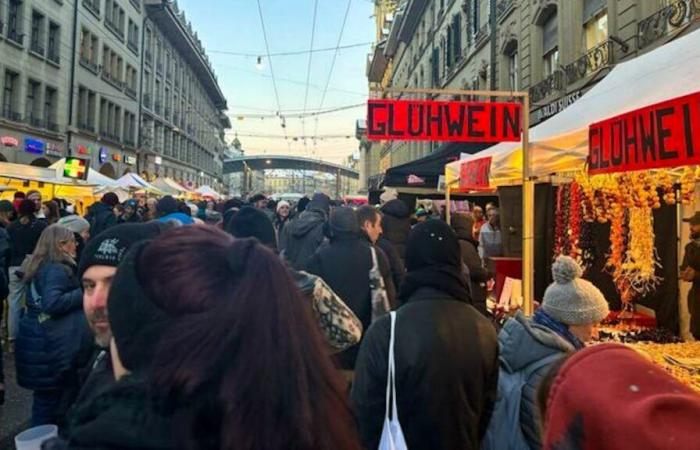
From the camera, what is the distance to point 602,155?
11.8 ft

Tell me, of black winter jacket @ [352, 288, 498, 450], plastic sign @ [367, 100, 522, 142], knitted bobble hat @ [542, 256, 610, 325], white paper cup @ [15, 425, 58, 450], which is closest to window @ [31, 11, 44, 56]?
plastic sign @ [367, 100, 522, 142]

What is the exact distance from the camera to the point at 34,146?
24031 mm

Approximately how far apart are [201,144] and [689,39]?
64.3m

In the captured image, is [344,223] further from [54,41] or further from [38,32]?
[54,41]

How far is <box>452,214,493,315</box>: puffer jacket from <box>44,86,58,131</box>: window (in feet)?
87.5

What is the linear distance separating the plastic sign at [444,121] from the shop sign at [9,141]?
2219 cm

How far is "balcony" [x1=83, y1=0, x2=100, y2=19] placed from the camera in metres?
29.2

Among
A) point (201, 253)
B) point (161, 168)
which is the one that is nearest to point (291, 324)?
point (201, 253)

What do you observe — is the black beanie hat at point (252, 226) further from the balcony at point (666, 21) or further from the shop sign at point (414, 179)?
the shop sign at point (414, 179)

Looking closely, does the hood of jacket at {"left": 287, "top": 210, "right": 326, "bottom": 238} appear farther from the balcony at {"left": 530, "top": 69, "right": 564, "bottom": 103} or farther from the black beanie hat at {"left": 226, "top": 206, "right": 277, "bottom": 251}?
the balcony at {"left": 530, "top": 69, "right": 564, "bottom": 103}

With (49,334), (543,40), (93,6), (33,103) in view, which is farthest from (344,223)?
(93,6)

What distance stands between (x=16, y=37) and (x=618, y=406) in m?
28.7

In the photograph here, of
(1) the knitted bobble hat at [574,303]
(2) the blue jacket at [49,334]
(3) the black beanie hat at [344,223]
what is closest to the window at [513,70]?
(3) the black beanie hat at [344,223]

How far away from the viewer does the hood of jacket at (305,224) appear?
17.7ft
